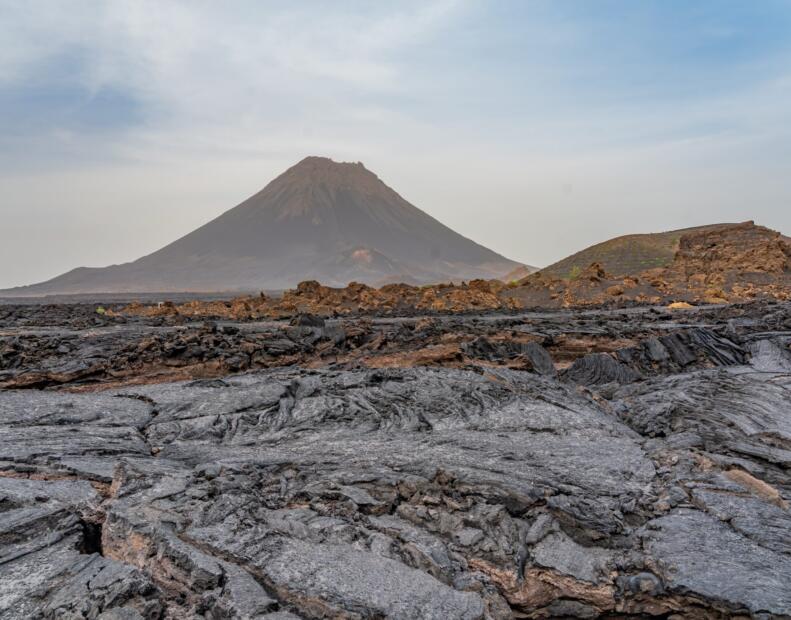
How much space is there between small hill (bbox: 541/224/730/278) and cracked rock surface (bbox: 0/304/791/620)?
45.8 m

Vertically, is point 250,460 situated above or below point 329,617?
above

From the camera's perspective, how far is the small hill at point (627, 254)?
55.2 m

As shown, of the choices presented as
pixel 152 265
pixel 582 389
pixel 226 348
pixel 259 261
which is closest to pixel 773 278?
pixel 582 389

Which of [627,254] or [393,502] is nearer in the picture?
[393,502]

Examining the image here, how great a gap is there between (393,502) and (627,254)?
188 ft

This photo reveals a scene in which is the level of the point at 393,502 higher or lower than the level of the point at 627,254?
lower

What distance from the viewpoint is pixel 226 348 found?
14.5 meters

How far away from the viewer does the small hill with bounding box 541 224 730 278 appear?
181ft

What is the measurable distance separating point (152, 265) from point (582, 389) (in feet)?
672

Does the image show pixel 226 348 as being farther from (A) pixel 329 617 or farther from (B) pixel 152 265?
(B) pixel 152 265

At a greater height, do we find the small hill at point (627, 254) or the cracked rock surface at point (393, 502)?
the small hill at point (627, 254)

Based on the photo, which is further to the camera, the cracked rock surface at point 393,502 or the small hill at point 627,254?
the small hill at point 627,254

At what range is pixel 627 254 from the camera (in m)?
58.9

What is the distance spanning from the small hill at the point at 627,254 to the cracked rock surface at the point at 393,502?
45842mm
